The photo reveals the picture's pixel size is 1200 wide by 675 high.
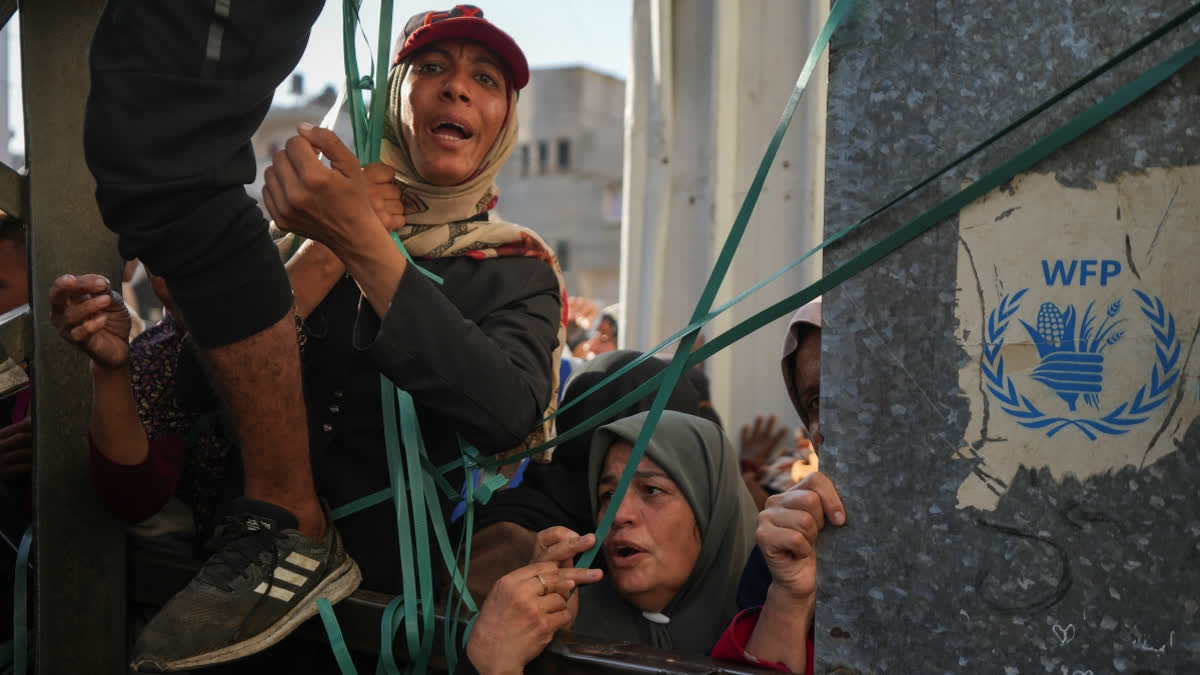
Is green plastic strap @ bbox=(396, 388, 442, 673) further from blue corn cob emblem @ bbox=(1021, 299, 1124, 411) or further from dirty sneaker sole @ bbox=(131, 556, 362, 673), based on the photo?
blue corn cob emblem @ bbox=(1021, 299, 1124, 411)

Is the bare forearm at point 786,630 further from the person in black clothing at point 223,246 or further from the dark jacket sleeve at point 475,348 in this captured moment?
the person in black clothing at point 223,246

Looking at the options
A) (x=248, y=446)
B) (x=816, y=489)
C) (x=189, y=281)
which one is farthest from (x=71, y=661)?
(x=816, y=489)

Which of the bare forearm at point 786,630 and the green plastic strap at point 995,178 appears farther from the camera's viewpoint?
the bare forearm at point 786,630

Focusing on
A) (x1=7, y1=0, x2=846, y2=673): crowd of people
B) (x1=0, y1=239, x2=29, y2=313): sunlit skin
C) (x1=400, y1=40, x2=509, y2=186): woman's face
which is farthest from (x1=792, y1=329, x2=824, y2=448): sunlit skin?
(x1=0, y1=239, x2=29, y2=313): sunlit skin

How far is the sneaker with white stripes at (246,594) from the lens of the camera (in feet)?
4.99

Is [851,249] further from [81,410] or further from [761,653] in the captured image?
[81,410]

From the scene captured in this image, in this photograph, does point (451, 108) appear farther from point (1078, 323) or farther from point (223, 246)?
point (1078, 323)

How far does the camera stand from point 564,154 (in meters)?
31.9

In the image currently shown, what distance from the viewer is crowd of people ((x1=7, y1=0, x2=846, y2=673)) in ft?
4.67

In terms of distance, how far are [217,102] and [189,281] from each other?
28 cm

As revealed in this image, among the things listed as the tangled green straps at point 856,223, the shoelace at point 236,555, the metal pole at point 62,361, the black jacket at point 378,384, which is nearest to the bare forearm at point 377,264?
the black jacket at point 378,384

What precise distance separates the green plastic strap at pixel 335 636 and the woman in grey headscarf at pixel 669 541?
525mm

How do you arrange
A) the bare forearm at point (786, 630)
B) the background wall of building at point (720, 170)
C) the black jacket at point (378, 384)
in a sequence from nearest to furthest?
the bare forearm at point (786, 630) < the black jacket at point (378, 384) < the background wall of building at point (720, 170)

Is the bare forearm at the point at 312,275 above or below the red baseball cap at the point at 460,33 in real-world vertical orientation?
below
